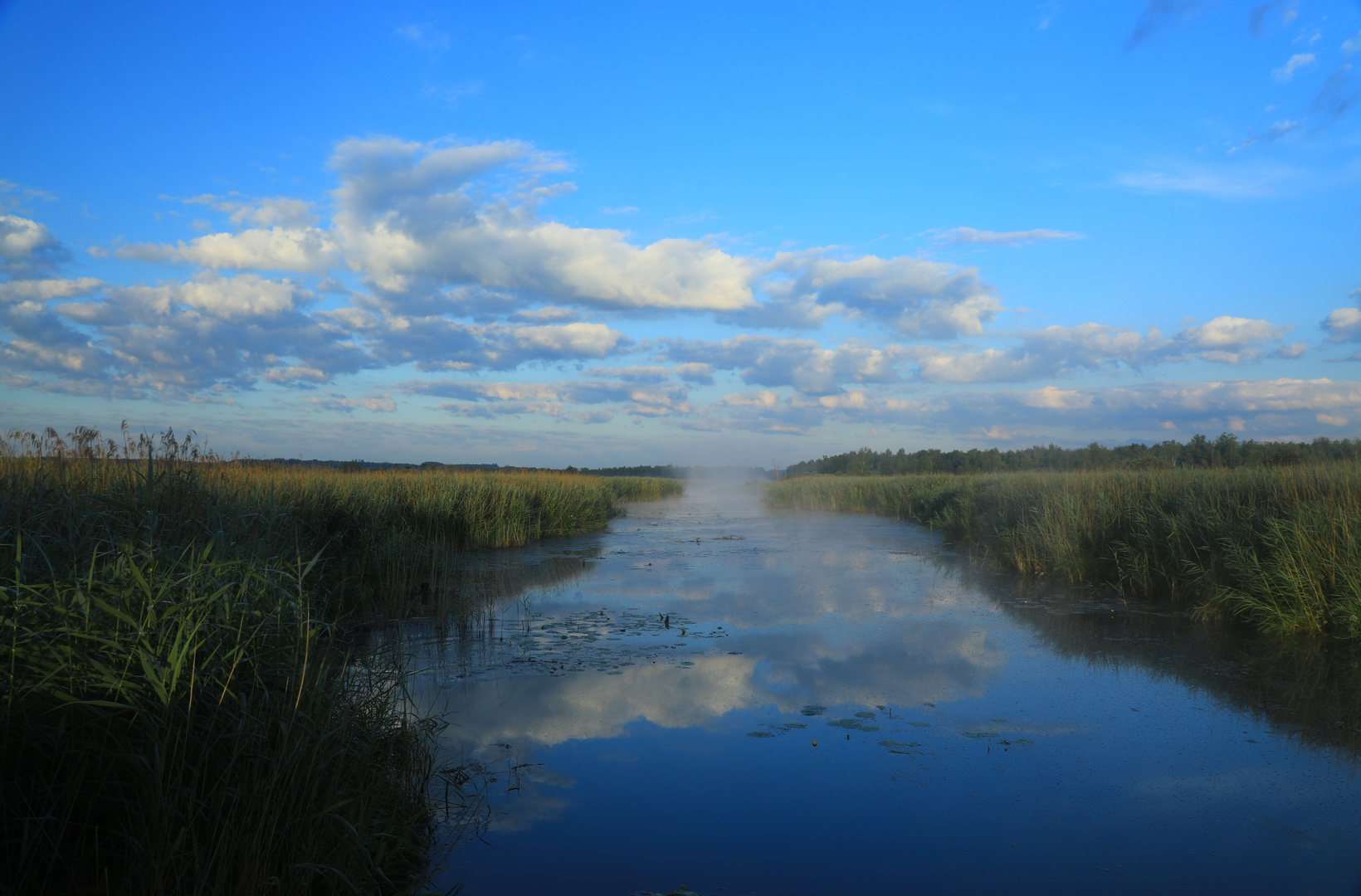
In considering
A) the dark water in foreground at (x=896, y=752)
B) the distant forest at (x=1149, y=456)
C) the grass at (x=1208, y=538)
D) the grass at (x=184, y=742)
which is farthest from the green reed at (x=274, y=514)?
the distant forest at (x=1149, y=456)

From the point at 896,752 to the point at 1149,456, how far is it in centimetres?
1489

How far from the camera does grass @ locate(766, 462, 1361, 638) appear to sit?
5551 millimetres

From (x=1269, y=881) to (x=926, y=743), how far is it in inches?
55.3

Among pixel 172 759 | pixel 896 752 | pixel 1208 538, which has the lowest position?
pixel 896 752

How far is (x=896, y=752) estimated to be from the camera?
3.46 m

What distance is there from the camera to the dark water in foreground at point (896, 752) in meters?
2.51

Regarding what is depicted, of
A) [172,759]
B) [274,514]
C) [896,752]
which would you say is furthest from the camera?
[274,514]

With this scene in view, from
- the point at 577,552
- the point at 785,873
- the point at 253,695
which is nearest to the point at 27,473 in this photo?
the point at 253,695

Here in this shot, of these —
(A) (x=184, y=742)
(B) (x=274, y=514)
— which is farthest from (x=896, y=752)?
(B) (x=274, y=514)

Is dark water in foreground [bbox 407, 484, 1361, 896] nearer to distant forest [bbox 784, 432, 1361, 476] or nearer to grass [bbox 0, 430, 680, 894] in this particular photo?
grass [bbox 0, 430, 680, 894]

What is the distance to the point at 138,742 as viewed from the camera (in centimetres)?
196

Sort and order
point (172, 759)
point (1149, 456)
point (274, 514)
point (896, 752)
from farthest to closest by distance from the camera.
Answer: point (1149, 456), point (274, 514), point (896, 752), point (172, 759)

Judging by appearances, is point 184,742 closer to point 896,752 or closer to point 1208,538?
point 896,752

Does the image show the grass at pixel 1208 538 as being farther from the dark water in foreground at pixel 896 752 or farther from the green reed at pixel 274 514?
the green reed at pixel 274 514
